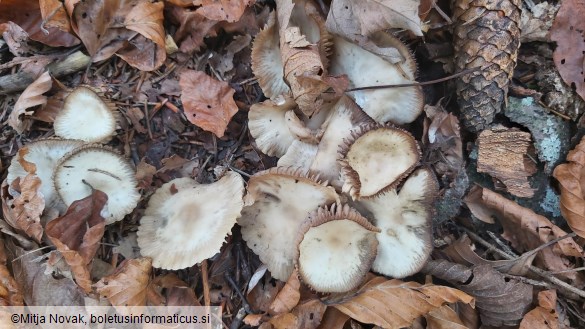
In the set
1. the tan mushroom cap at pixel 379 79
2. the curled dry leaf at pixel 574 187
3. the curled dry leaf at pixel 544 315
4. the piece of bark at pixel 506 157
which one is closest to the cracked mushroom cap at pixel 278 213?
the tan mushroom cap at pixel 379 79

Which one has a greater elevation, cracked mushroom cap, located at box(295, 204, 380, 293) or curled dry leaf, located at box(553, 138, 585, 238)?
curled dry leaf, located at box(553, 138, 585, 238)

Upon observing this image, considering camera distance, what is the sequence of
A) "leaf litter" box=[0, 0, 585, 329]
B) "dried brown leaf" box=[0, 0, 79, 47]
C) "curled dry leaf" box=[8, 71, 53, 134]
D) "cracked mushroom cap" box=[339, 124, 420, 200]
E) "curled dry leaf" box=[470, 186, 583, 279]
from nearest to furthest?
"cracked mushroom cap" box=[339, 124, 420, 200]
"leaf litter" box=[0, 0, 585, 329]
"curled dry leaf" box=[470, 186, 583, 279]
"curled dry leaf" box=[8, 71, 53, 134]
"dried brown leaf" box=[0, 0, 79, 47]

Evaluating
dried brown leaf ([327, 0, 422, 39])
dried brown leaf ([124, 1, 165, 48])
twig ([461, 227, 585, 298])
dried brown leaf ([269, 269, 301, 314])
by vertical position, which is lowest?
dried brown leaf ([269, 269, 301, 314])

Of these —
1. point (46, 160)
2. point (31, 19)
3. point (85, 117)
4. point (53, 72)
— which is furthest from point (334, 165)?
point (31, 19)

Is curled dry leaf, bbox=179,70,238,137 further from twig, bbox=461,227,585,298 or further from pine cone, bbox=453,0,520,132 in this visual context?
twig, bbox=461,227,585,298

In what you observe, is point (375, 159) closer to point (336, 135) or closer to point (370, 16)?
point (336, 135)

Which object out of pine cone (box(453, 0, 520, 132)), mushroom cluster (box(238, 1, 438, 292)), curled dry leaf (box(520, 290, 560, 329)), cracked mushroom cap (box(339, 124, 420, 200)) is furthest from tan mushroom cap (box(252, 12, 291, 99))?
curled dry leaf (box(520, 290, 560, 329))
